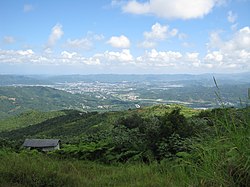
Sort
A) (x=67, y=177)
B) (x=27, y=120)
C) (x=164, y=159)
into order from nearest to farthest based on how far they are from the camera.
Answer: (x=67, y=177), (x=164, y=159), (x=27, y=120)

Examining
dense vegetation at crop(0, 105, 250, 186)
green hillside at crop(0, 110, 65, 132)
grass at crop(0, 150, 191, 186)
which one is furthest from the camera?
green hillside at crop(0, 110, 65, 132)

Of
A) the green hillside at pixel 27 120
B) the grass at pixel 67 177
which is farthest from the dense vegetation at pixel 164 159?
the green hillside at pixel 27 120

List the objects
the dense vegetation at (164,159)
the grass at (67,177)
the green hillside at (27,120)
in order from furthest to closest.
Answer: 1. the green hillside at (27,120)
2. the grass at (67,177)
3. the dense vegetation at (164,159)

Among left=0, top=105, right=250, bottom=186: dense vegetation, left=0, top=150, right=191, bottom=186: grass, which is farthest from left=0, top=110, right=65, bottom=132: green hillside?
left=0, top=150, right=191, bottom=186: grass

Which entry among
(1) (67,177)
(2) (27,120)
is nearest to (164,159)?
(1) (67,177)

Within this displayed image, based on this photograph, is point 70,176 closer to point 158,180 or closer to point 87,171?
point 87,171

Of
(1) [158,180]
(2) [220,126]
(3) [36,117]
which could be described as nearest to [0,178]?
(1) [158,180]

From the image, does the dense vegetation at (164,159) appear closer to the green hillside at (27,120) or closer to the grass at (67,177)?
the grass at (67,177)

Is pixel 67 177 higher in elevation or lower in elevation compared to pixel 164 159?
higher

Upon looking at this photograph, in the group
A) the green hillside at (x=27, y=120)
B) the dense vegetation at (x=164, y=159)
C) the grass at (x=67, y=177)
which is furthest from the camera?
the green hillside at (x=27, y=120)

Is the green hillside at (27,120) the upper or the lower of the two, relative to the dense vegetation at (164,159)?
lower

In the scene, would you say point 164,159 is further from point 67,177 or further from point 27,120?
point 27,120

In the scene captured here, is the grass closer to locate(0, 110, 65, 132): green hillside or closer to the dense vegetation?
the dense vegetation
